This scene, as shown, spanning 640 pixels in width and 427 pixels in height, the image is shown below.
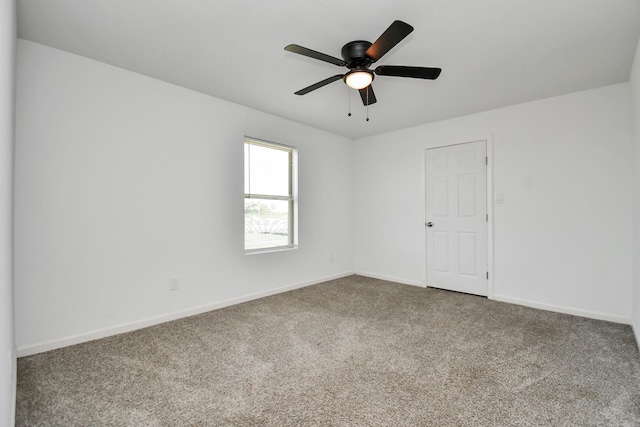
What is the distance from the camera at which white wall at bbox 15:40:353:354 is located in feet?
8.12

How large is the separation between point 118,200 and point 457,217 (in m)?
4.06

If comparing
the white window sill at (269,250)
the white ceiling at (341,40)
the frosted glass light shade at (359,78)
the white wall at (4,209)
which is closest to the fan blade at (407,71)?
the frosted glass light shade at (359,78)

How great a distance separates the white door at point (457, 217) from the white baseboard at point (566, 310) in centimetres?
29

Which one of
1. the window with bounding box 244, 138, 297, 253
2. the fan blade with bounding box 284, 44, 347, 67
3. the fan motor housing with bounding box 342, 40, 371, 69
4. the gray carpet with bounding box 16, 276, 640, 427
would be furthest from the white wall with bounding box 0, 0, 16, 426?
the window with bounding box 244, 138, 297, 253

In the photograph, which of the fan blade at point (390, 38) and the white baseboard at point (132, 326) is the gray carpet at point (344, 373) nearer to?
the white baseboard at point (132, 326)

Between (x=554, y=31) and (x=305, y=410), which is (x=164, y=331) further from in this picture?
(x=554, y=31)

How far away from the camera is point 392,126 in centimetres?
476

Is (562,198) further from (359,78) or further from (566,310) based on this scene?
(359,78)

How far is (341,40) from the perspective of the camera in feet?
7.93

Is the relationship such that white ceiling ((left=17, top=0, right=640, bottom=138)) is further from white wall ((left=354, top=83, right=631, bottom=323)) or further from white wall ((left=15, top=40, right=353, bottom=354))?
white wall ((left=354, top=83, right=631, bottom=323))

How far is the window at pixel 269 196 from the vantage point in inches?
160

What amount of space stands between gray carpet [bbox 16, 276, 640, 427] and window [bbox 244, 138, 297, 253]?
1176 millimetres

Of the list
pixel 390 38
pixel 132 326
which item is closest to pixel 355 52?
pixel 390 38

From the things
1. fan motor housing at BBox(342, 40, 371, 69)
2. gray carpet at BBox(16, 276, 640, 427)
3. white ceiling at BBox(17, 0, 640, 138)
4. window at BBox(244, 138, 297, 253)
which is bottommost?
gray carpet at BBox(16, 276, 640, 427)
